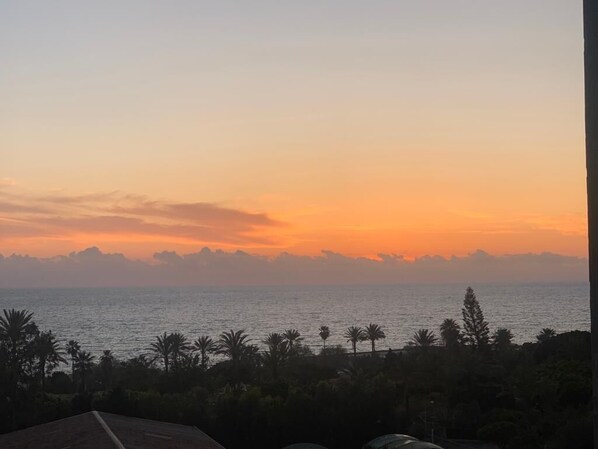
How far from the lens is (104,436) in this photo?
18422 mm

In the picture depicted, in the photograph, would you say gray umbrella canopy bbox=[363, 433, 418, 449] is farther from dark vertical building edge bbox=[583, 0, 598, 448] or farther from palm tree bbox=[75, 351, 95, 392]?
palm tree bbox=[75, 351, 95, 392]

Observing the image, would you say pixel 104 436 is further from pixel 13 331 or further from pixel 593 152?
pixel 13 331

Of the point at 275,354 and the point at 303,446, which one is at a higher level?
the point at 275,354

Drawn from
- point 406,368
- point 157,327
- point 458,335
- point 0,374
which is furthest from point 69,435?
point 157,327

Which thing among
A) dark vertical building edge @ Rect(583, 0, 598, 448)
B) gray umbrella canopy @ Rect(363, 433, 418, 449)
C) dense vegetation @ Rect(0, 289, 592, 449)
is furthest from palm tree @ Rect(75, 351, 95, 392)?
dark vertical building edge @ Rect(583, 0, 598, 448)

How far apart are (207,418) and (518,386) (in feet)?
45.1

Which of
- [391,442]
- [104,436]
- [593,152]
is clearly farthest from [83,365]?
[593,152]

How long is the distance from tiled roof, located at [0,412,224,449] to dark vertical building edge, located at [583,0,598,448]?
52.2ft

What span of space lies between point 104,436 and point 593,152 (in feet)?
58.0

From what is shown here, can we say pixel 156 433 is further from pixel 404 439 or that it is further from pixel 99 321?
pixel 99 321

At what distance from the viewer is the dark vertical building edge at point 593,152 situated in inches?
135

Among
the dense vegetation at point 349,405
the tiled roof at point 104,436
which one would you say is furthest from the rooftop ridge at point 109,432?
the dense vegetation at point 349,405

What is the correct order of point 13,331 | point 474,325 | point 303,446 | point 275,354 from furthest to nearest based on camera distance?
point 474,325
point 275,354
point 13,331
point 303,446

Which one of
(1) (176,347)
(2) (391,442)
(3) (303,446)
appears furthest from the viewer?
(1) (176,347)
